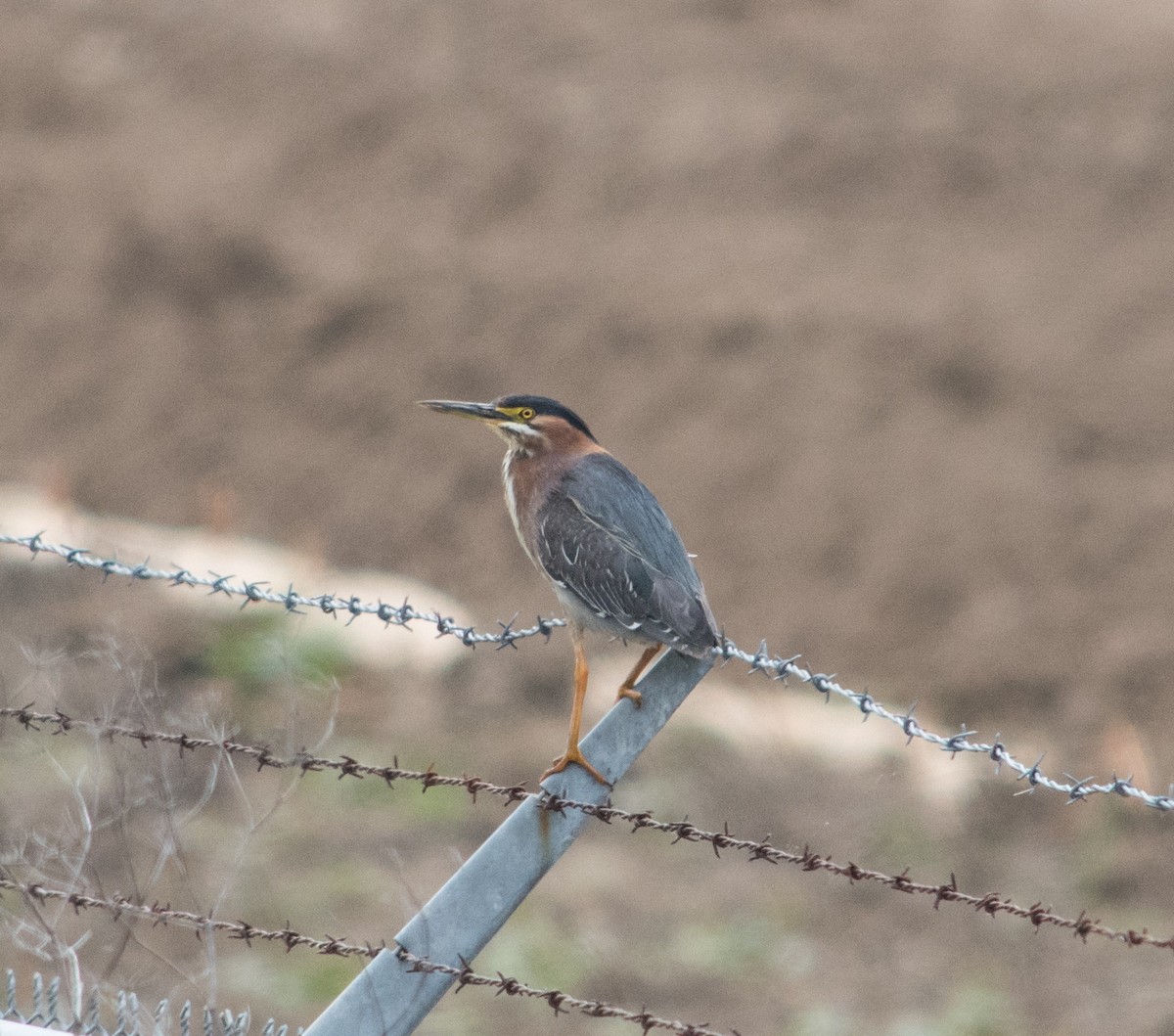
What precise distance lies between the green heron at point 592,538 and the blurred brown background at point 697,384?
4312 millimetres

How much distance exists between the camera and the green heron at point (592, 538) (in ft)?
14.3

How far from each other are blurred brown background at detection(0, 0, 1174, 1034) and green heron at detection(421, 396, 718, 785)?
4.31 meters

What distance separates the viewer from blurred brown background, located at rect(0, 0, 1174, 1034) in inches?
380

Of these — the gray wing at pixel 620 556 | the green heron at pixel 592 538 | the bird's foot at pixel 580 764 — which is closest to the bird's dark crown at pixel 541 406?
the green heron at pixel 592 538

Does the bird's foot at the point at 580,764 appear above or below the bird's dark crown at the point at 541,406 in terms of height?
below

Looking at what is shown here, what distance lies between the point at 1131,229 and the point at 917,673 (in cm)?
564

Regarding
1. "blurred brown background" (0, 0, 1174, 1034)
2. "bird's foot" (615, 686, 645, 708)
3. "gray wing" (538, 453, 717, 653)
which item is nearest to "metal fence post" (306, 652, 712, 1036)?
"bird's foot" (615, 686, 645, 708)

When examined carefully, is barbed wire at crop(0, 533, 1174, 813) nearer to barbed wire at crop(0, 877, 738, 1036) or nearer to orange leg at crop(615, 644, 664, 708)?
orange leg at crop(615, 644, 664, 708)

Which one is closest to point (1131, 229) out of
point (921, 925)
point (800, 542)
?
point (800, 542)

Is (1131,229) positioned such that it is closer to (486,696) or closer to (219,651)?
(486,696)

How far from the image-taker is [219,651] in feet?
37.7

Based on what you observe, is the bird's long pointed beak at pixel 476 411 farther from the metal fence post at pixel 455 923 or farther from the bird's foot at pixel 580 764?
the metal fence post at pixel 455 923

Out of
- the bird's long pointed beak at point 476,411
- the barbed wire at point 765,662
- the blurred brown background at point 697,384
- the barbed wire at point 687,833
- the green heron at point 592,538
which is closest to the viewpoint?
the barbed wire at point 687,833

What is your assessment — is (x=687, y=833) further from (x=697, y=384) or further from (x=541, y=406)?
(x=697, y=384)
